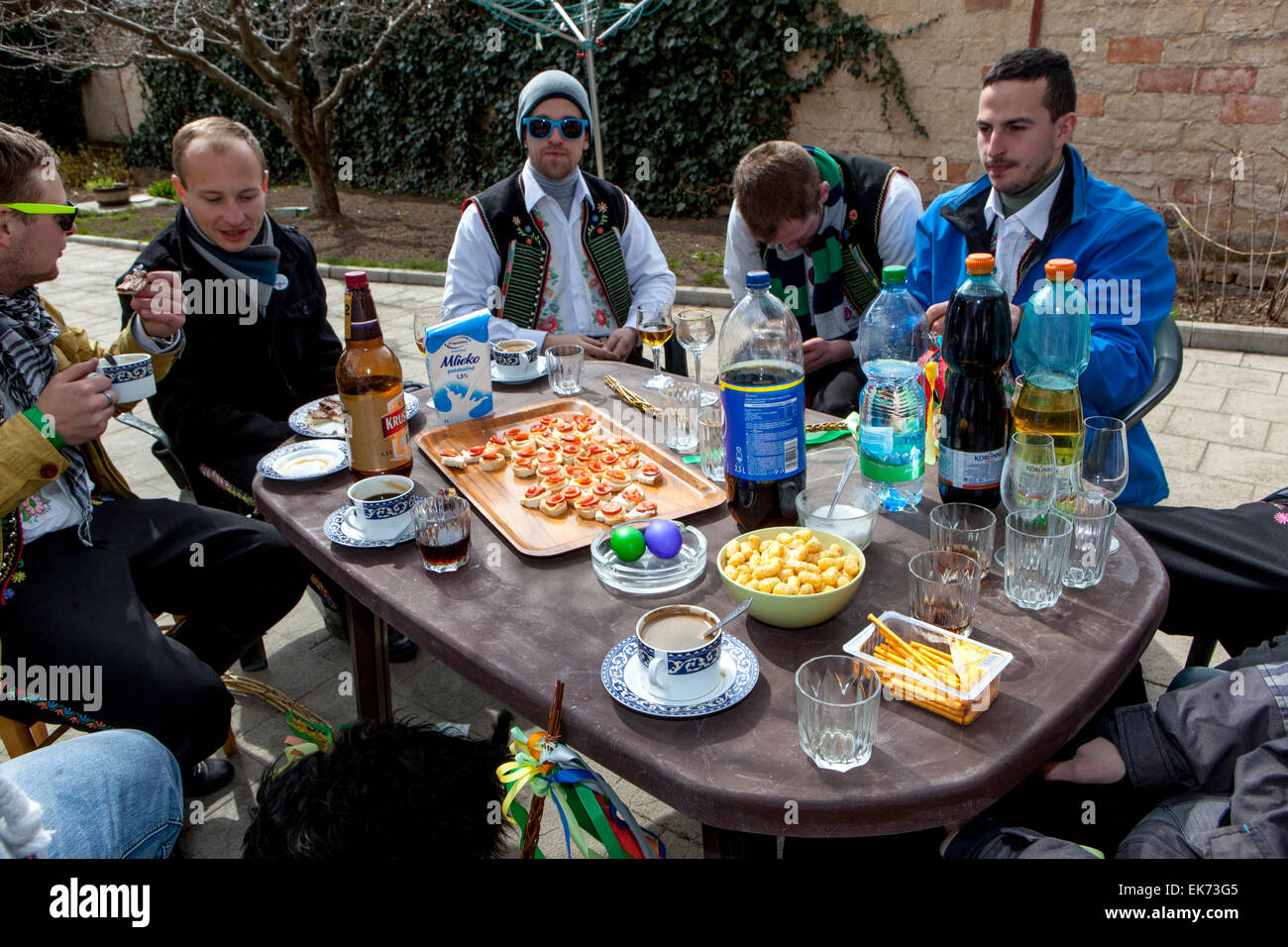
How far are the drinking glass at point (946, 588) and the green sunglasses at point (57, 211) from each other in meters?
2.37

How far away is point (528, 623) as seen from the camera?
1779 mm

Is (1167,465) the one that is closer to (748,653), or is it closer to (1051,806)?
(1051,806)

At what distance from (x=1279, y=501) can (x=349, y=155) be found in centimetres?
1474

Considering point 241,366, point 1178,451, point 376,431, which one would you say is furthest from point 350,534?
point 1178,451

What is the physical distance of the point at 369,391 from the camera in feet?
7.38

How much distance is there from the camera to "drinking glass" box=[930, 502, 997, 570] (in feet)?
5.69

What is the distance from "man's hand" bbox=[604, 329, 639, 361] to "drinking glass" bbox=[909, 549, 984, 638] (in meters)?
2.45

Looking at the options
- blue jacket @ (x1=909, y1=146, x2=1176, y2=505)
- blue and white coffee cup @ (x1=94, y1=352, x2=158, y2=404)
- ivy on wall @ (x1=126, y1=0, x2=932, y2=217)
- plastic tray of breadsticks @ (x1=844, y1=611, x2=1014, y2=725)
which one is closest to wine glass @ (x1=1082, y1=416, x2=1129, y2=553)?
plastic tray of breadsticks @ (x1=844, y1=611, x2=1014, y2=725)

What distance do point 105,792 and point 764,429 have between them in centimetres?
149

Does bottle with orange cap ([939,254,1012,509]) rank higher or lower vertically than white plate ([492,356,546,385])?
higher

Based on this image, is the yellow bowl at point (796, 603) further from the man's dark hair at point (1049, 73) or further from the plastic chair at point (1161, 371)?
the man's dark hair at point (1049, 73)

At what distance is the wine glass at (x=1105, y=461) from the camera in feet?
6.31

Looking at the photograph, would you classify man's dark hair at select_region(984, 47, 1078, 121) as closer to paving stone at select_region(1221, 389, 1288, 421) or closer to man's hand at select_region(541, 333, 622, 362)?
man's hand at select_region(541, 333, 622, 362)

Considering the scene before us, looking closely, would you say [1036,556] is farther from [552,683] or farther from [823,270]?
[823,270]
